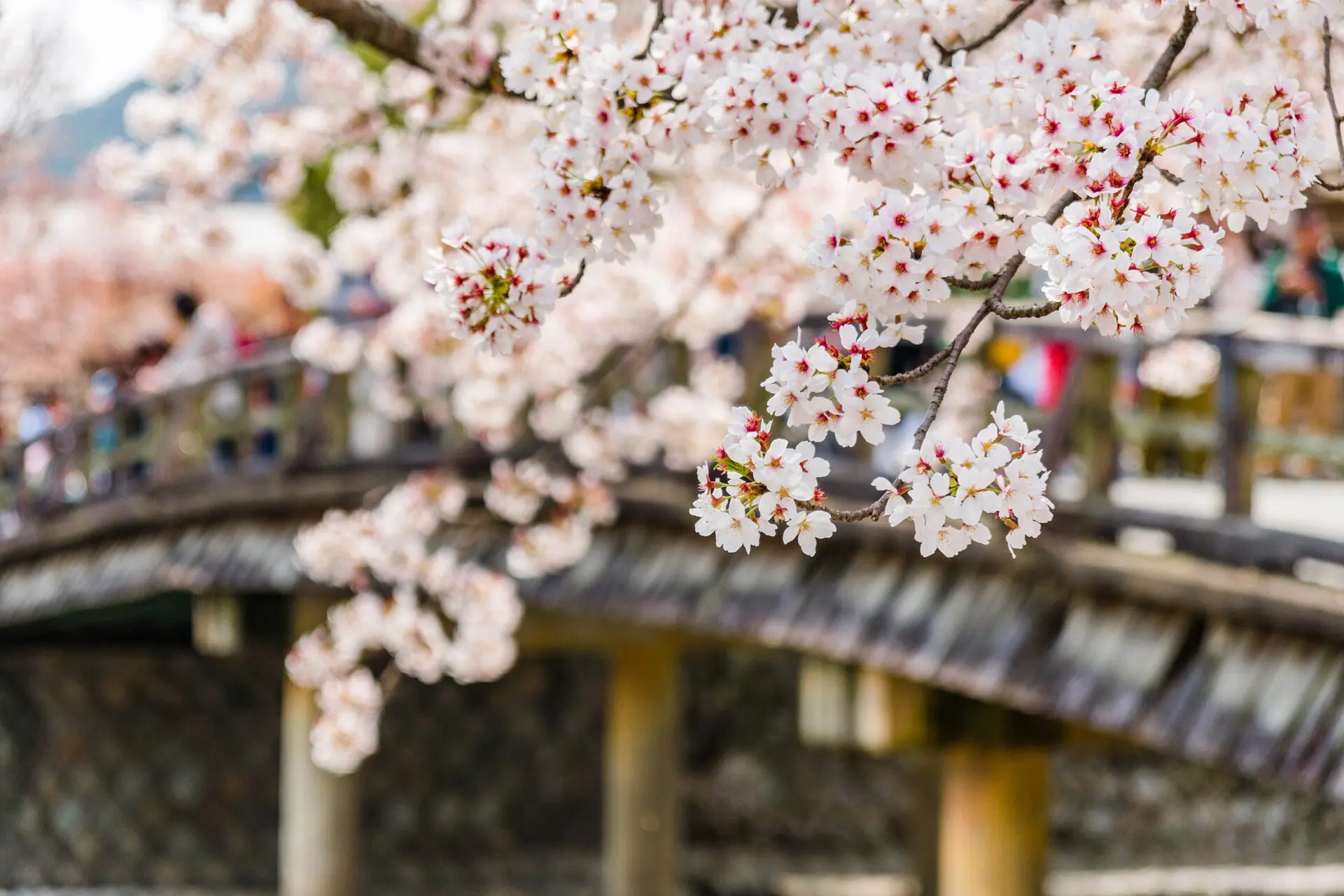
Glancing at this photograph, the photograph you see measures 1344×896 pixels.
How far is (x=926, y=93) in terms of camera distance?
2.03 meters

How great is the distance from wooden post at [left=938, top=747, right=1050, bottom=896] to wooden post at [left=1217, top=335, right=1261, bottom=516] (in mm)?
1841

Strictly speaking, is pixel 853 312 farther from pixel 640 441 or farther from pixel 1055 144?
pixel 640 441

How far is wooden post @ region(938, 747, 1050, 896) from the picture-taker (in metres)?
5.98

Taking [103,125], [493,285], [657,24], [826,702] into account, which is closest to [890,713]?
[826,702]

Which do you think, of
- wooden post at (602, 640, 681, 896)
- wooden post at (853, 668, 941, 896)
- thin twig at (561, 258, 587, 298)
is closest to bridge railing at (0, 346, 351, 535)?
wooden post at (602, 640, 681, 896)

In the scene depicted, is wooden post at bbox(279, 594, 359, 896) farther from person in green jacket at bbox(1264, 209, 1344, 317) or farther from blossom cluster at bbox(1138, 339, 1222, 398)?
person in green jacket at bbox(1264, 209, 1344, 317)

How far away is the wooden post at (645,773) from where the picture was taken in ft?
29.2

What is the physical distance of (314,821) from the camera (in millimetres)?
8656

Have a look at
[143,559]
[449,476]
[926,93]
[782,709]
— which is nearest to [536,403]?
[449,476]

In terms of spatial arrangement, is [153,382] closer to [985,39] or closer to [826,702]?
[826,702]

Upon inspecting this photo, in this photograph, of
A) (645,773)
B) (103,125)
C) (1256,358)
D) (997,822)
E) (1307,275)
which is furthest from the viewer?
(103,125)

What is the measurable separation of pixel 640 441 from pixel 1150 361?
2195 mm

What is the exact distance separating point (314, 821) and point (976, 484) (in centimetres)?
760

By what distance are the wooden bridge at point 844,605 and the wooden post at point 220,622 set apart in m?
0.02
